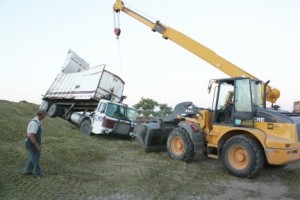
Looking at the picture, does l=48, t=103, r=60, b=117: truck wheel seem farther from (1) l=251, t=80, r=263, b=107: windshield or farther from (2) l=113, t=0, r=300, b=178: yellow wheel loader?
(1) l=251, t=80, r=263, b=107: windshield

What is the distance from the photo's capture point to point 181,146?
385 inches

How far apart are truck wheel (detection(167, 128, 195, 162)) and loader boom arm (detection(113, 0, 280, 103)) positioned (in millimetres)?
2581

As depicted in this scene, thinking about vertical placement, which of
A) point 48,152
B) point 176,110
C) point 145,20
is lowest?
point 48,152

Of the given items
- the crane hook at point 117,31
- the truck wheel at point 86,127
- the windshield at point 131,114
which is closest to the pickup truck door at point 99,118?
the truck wheel at point 86,127

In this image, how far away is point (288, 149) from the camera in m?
7.39

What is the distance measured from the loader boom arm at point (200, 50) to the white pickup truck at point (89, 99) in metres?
3.89

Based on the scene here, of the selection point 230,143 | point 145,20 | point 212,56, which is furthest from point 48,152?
point 145,20

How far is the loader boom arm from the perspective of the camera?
9736 millimetres

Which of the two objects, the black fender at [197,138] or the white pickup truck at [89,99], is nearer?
the black fender at [197,138]

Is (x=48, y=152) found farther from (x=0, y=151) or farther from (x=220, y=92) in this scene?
(x=220, y=92)

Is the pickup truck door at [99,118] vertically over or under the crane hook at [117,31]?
under

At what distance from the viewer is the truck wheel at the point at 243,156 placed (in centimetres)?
770

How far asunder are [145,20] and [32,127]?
328 inches

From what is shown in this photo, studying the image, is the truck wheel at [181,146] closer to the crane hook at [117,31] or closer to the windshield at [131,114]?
the windshield at [131,114]
